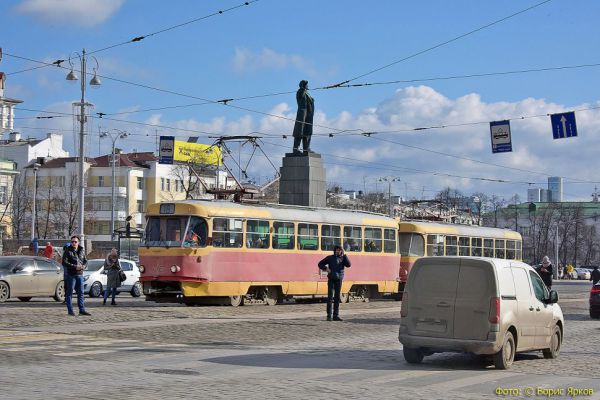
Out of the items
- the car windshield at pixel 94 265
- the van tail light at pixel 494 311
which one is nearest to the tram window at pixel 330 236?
the car windshield at pixel 94 265

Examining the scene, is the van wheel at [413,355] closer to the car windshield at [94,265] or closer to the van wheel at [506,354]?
the van wheel at [506,354]

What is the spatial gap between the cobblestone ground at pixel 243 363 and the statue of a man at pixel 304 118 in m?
17.3

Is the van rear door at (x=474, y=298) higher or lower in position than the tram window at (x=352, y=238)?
lower

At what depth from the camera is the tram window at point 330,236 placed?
32.2m

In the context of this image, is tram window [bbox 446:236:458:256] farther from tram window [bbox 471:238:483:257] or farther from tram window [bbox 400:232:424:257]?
tram window [bbox 400:232:424:257]

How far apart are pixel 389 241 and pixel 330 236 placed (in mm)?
4109

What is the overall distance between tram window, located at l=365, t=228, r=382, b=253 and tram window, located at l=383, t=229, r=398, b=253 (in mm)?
417

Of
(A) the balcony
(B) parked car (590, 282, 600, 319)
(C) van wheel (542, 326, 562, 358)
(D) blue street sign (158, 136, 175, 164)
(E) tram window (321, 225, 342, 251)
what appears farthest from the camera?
(A) the balcony

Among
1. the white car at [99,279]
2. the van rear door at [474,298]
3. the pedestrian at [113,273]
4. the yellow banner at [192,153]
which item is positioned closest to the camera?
the van rear door at [474,298]

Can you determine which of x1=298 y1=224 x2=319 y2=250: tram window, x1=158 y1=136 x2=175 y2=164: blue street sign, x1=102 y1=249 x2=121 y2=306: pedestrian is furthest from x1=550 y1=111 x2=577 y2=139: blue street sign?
x1=158 y1=136 x2=175 y2=164: blue street sign

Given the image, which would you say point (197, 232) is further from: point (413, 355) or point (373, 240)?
point (413, 355)

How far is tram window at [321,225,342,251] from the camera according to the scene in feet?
105

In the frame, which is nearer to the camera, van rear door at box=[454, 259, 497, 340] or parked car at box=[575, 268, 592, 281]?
van rear door at box=[454, 259, 497, 340]

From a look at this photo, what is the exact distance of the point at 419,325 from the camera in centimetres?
1468
